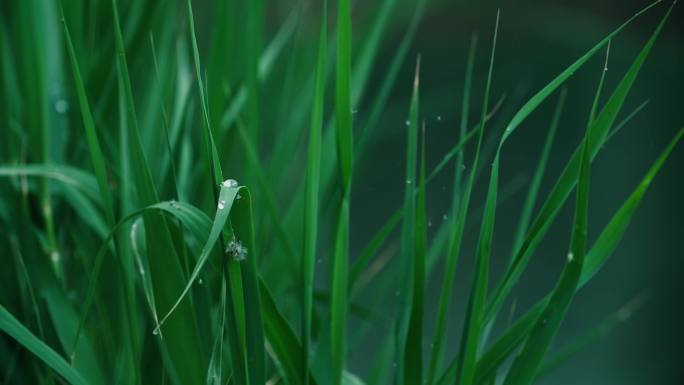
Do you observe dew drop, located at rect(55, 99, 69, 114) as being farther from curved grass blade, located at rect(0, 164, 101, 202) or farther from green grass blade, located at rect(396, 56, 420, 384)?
green grass blade, located at rect(396, 56, 420, 384)

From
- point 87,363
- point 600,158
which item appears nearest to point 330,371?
point 87,363

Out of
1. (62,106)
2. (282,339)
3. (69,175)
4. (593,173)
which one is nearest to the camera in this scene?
(282,339)

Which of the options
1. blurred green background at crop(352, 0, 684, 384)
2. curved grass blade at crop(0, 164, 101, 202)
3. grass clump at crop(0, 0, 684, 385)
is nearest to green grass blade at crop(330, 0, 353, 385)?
grass clump at crop(0, 0, 684, 385)

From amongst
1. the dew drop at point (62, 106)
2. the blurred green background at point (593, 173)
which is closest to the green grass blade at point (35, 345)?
the dew drop at point (62, 106)

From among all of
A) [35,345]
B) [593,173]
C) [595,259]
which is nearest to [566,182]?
[595,259]

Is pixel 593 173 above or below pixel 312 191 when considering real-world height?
below

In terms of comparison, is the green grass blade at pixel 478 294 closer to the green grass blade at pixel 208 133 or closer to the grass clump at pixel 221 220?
the grass clump at pixel 221 220

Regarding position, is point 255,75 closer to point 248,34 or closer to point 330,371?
point 248,34

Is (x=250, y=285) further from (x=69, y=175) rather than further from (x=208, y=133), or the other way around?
(x=69, y=175)
